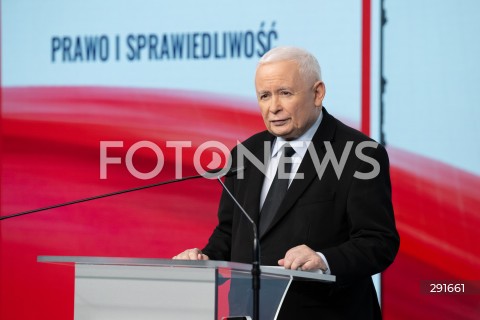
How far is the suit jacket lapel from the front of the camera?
272 centimetres

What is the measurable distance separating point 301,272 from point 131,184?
209 centimetres

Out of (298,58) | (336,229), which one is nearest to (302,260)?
(336,229)

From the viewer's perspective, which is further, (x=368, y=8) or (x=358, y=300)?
(x=368, y=8)

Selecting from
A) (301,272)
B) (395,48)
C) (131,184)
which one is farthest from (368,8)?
(301,272)

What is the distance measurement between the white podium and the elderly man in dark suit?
12.1 inches

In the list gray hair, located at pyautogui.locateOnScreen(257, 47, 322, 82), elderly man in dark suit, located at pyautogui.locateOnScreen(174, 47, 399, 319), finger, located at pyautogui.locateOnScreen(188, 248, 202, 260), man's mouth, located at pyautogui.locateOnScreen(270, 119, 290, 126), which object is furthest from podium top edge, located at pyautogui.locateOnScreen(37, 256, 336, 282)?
gray hair, located at pyautogui.locateOnScreen(257, 47, 322, 82)

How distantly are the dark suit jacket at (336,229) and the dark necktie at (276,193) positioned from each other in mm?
28

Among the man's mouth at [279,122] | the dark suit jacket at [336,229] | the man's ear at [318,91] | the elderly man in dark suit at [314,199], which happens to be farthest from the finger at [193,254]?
the man's ear at [318,91]

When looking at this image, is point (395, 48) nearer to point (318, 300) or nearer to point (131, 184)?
point (131, 184)

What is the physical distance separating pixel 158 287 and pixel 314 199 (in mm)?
709

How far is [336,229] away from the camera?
8.83 ft

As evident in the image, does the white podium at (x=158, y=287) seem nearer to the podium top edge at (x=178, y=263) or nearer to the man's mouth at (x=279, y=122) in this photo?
the podium top edge at (x=178, y=263)

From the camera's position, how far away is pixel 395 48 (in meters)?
3.96

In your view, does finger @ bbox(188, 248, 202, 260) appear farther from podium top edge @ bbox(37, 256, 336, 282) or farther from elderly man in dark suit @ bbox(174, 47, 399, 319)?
podium top edge @ bbox(37, 256, 336, 282)
